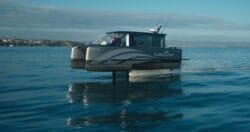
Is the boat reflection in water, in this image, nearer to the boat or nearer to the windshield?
the boat

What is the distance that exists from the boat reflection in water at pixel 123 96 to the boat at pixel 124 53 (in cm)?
127

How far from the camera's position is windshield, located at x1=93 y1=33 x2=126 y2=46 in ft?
87.4

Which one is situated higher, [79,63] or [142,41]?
[142,41]

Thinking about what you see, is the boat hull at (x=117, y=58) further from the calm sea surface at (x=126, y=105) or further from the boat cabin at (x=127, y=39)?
the calm sea surface at (x=126, y=105)

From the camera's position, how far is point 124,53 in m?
26.1

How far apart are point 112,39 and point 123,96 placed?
5233 millimetres

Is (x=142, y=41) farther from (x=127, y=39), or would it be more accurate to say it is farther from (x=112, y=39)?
(x=112, y=39)

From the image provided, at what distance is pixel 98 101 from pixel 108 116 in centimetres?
435

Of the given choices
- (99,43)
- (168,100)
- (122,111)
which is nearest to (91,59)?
(99,43)

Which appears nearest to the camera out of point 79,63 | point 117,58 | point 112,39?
point 117,58

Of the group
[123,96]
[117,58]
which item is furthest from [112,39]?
[123,96]

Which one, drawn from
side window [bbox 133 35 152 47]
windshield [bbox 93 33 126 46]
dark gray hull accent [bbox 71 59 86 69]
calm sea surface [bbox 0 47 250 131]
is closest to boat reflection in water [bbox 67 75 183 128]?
calm sea surface [bbox 0 47 250 131]

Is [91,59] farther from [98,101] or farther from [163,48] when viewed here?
[163,48]

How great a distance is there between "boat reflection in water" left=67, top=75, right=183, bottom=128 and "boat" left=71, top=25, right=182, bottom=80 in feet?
4.16
